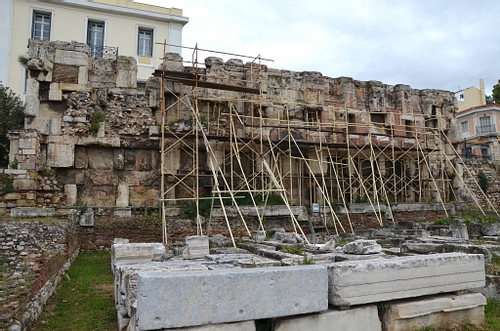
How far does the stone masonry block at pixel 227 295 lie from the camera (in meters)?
3.64

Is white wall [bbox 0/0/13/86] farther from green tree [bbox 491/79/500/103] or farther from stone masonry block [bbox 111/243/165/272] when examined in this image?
green tree [bbox 491/79/500/103]

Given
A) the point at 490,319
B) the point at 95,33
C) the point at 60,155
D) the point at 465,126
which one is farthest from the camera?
the point at 465,126

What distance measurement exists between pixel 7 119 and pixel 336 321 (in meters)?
15.5

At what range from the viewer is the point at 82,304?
21.9ft

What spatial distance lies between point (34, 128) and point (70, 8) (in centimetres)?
1069

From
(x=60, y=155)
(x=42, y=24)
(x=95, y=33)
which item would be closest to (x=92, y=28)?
(x=95, y=33)

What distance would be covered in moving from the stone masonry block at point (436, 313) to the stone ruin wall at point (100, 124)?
10.3m

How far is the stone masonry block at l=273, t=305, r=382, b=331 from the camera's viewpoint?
13.5 ft

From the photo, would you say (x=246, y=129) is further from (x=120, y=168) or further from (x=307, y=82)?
(x=120, y=168)

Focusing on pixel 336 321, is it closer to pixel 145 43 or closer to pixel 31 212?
pixel 31 212

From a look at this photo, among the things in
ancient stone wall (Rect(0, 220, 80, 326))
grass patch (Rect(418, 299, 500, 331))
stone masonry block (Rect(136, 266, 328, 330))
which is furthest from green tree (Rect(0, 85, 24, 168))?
grass patch (Rect(418, 299, 500, 331))

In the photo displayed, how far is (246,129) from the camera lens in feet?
50.2

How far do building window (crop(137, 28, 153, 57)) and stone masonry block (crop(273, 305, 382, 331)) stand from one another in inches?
786

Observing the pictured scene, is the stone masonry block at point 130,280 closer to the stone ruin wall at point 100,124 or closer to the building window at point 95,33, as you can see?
the stone ruin wall at point 100,124
